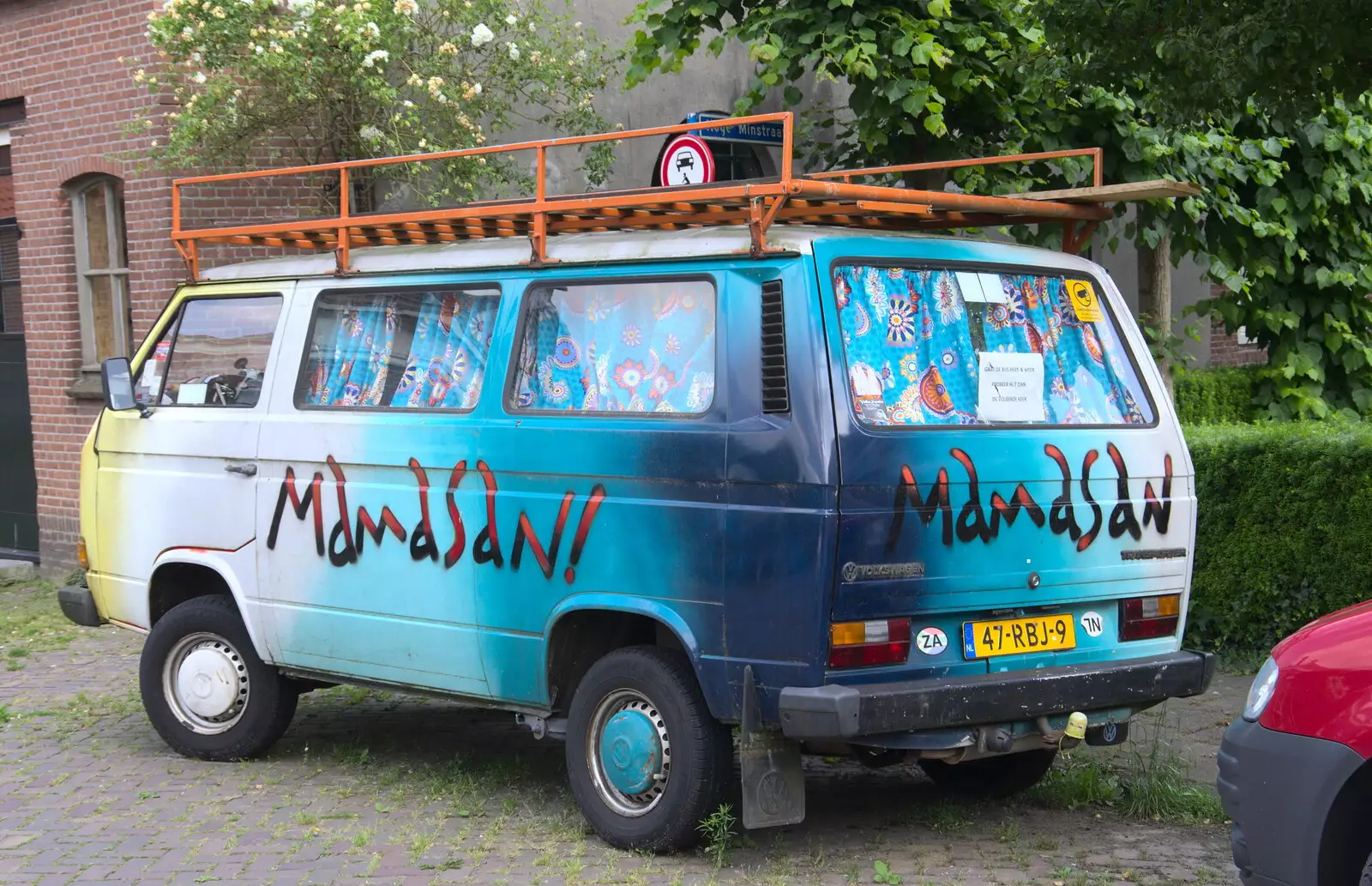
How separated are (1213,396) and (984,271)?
29.6 feet

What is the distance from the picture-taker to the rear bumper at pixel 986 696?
16.3ft

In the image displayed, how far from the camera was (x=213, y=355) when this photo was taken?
7312 millimetres

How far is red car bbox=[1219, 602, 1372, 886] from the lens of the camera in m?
4.03

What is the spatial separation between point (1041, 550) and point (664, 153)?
5.64 m

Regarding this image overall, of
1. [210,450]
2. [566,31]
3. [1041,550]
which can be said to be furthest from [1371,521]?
[566,31]

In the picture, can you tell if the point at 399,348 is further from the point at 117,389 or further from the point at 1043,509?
the point at 1043,509

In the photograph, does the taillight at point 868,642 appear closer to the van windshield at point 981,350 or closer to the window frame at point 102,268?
the van windshield at point 981,350

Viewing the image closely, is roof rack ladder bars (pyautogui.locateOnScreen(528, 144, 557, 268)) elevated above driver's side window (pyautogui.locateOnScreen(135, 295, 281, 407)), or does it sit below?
above

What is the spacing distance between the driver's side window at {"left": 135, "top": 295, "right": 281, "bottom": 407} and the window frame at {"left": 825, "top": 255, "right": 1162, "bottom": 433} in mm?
2951

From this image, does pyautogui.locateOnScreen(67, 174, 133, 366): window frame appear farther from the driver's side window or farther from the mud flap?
the mud flap

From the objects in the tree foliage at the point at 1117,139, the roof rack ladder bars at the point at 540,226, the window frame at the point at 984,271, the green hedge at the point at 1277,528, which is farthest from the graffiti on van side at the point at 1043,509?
the green hedge at the point at 1277,528

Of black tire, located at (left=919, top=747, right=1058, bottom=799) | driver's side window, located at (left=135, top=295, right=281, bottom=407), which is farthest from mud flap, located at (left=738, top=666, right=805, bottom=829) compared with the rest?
driver's side window, located at (left=135, top=295, right=281, bottom=407)

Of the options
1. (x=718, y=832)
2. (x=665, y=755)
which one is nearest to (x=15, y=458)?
(x=665, y=755)

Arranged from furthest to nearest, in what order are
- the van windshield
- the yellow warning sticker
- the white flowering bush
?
1. the white flowering bush
2. the yellow warning sticker
3. the van windshield
